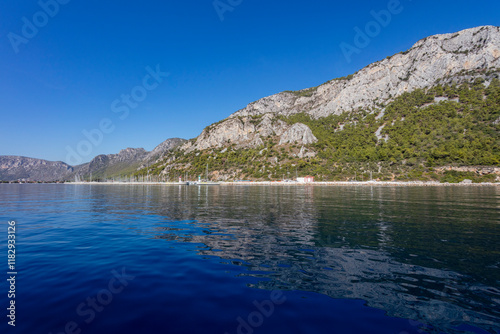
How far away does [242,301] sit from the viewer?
7.62 metres

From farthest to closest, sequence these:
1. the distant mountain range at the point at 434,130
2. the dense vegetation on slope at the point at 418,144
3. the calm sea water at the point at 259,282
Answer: the distant mountain range at the point at 434,130 < the dense vegetation on slope at the point at 418,144 < the calm sea water at the point at 259,282

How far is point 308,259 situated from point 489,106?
19098cm

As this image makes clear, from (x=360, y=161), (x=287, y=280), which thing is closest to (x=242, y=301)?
(x=287, y=280)

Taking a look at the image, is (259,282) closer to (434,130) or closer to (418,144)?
(418,144)

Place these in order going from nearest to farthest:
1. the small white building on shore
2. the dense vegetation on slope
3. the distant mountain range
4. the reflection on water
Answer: the reflection on water → the dense vegetation on slope → the distant mountain range → the small white building on shore

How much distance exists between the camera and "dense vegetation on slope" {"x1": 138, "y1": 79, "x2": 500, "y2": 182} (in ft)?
393

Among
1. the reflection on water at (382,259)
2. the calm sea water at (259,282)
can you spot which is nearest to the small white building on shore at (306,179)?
the reflection on water at (382,259)

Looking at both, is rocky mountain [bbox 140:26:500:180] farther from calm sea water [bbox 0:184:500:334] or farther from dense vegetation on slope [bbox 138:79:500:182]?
calm sea water [bbox 0:184:500:334]

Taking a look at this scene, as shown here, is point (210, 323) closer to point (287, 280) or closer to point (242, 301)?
point (242, 301)

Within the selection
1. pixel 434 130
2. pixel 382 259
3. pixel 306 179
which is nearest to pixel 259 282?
pixel 382 259

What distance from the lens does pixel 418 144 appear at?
142 m

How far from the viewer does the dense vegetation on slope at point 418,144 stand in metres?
120

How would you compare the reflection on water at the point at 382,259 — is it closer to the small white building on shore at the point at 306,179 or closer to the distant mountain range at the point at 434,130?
the distant mountain range at the point at 434,130

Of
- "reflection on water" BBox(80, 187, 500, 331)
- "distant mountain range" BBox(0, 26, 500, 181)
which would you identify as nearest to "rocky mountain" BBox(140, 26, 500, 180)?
"distant mountain range" BBox(0, 26, 500, 181)
